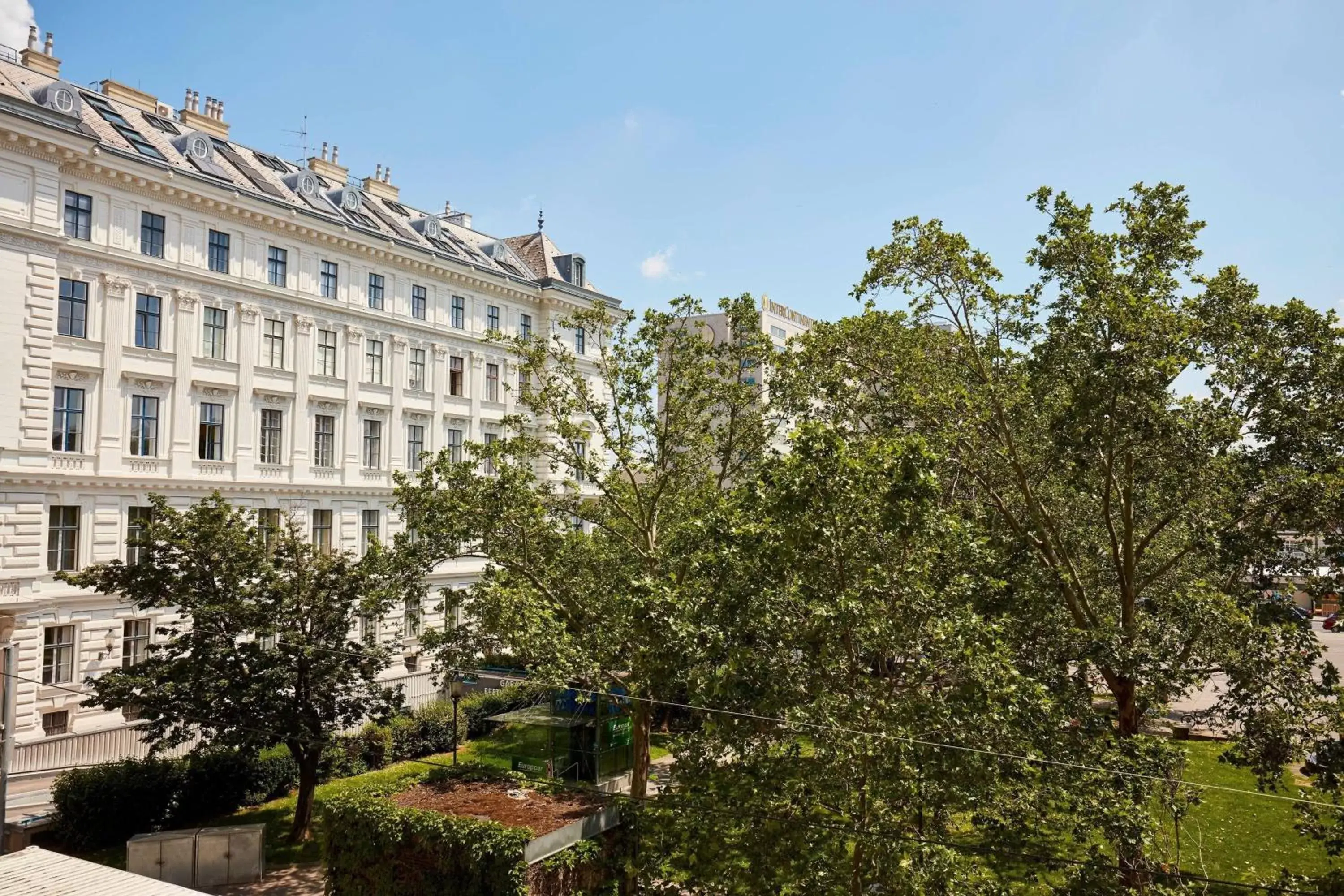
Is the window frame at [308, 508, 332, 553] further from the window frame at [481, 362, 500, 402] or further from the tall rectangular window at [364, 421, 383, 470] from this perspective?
the window frame at [481, 362, 500, 402]

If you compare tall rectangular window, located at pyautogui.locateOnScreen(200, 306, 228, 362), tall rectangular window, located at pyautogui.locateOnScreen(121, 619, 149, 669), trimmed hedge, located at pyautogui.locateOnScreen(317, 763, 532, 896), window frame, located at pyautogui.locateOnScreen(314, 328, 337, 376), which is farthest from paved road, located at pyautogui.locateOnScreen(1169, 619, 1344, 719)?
tall rectangular window, located at pyautogui.locateOnScreen(200, 306, 228, 362)

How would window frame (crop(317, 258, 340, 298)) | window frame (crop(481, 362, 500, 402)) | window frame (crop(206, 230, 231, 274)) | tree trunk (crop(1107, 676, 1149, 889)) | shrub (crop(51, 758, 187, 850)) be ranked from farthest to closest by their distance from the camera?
window frame (crop(481, 362, 500, 402)), window frame (crop(317, 258, 340, 298)), window frame (crop(206, 230, 231, 274)), shrub (crop(51, 758, 187, 850)), tree trunk (crop(1107, 676, 1149, 889))

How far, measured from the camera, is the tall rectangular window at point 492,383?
45.8 m

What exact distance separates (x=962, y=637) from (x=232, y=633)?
1647 cm

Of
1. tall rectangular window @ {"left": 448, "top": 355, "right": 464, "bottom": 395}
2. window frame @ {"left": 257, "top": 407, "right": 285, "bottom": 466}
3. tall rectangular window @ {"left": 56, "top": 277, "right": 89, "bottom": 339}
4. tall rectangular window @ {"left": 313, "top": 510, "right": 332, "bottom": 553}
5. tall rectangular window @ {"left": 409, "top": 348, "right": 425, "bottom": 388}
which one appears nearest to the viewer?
tall rectangular window @ {"left": 56, "top": 277, "right": 89, "bottom": 339}

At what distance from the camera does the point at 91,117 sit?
32.3 m

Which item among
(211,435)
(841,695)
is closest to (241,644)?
(841,695)

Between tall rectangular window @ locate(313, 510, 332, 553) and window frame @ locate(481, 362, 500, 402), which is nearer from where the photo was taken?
tall rectangular window @ locate(313, 510, 332, 553)

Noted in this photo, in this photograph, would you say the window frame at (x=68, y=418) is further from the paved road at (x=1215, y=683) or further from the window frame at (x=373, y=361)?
the paved road at (x=1215, y=683)

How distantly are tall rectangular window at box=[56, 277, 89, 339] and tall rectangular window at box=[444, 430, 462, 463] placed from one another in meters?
16.1

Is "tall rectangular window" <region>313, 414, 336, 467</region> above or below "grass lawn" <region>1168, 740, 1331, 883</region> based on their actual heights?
above

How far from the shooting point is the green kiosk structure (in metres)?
24.0

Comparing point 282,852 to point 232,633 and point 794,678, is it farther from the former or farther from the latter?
point 794,678

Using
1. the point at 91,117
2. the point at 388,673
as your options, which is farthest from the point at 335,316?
the point at 388,673
